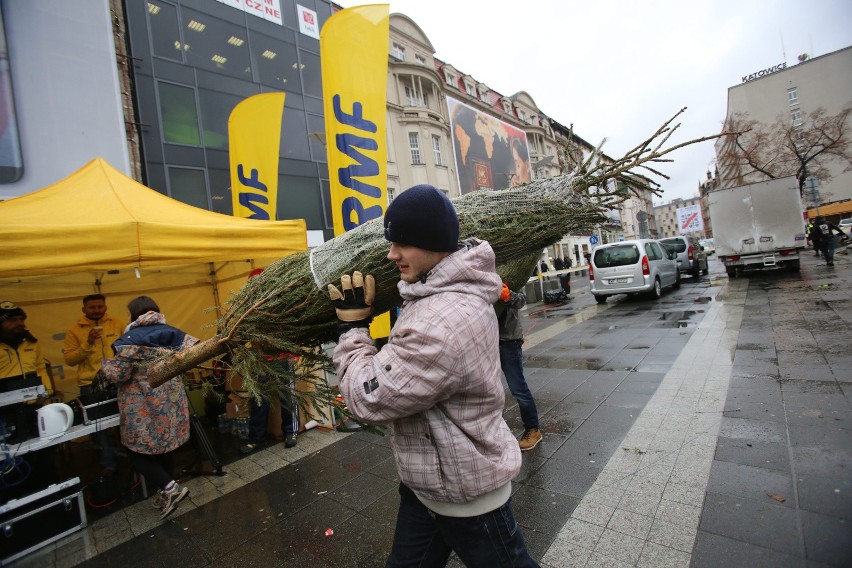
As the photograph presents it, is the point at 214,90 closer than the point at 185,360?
No

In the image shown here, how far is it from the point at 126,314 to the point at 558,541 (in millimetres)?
6273

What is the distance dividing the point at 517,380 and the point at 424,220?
268cm

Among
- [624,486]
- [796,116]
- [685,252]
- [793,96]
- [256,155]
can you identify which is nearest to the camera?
[624,486]

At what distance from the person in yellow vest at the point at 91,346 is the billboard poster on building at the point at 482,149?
15066mm

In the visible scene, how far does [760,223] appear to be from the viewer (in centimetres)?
1295

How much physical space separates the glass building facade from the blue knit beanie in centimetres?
1269

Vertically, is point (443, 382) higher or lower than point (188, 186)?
lower

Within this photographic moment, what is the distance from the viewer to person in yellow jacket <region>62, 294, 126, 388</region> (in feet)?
13.6

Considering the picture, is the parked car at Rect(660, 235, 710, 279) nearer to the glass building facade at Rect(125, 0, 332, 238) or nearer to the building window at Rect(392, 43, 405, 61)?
the glass building facade at Rect(125, 0, 332, 238)

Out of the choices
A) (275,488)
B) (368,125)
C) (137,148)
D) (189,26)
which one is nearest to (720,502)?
(275,488)

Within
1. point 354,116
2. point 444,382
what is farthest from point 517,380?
point 354,116

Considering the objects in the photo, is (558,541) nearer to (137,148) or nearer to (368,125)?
(368,125)

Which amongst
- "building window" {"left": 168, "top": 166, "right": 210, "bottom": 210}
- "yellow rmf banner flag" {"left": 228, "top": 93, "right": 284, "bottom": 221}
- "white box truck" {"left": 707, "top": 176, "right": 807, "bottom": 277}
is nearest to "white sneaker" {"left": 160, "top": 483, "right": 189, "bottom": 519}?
"yellow rmf banner flag" {"left": 228, "top": 93, "right": 284, "bottom": 221}

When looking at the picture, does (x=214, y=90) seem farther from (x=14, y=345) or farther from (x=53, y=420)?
(x=53, y=420)
